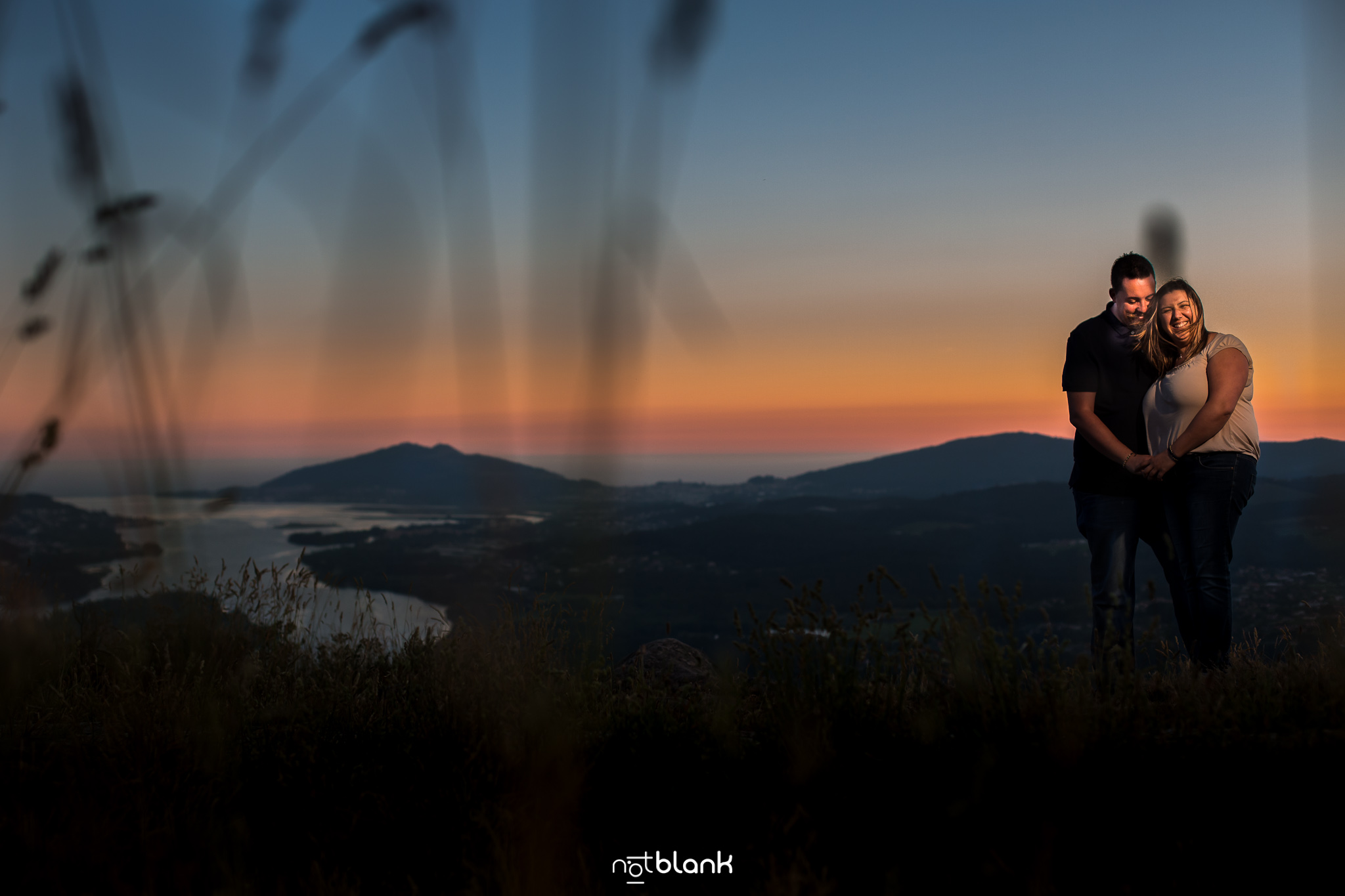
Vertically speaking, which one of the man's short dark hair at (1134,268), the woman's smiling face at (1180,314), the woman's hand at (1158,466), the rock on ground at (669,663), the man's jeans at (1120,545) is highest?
the man's short dark hair at (1134,268)

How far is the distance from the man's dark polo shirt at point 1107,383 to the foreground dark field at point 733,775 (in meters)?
1.09

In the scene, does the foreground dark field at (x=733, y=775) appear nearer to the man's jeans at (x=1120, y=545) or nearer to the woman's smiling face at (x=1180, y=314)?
the man's jeans at (x=1120, y=545)

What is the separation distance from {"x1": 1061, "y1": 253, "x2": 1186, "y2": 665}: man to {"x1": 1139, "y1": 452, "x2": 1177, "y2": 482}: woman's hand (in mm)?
30

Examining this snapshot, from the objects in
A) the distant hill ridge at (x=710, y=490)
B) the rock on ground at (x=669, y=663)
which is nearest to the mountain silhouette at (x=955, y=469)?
the distant hill ridge at (x=710, y=490)

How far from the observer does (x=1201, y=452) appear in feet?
12.5

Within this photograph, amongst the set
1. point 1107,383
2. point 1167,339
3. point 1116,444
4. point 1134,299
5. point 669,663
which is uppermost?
point 1134,299

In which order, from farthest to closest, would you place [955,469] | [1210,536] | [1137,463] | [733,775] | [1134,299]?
1. [955,469]
2. [1134,299]
3. [1137,463]
4. [1210,536]
5. [733,775]

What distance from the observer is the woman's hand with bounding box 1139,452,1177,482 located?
3795 mm

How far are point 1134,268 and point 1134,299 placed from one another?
6.0 inches

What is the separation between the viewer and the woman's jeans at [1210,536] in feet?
12.2

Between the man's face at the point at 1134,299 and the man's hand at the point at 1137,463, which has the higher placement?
the man's face at the point at 1134,299

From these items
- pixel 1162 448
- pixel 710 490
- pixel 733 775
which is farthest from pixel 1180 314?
pixel 710 490

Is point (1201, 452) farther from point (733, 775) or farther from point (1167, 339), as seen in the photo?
point (733, 775)

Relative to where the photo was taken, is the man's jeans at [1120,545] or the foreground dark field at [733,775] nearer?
the foreground dark field at [733,775]
